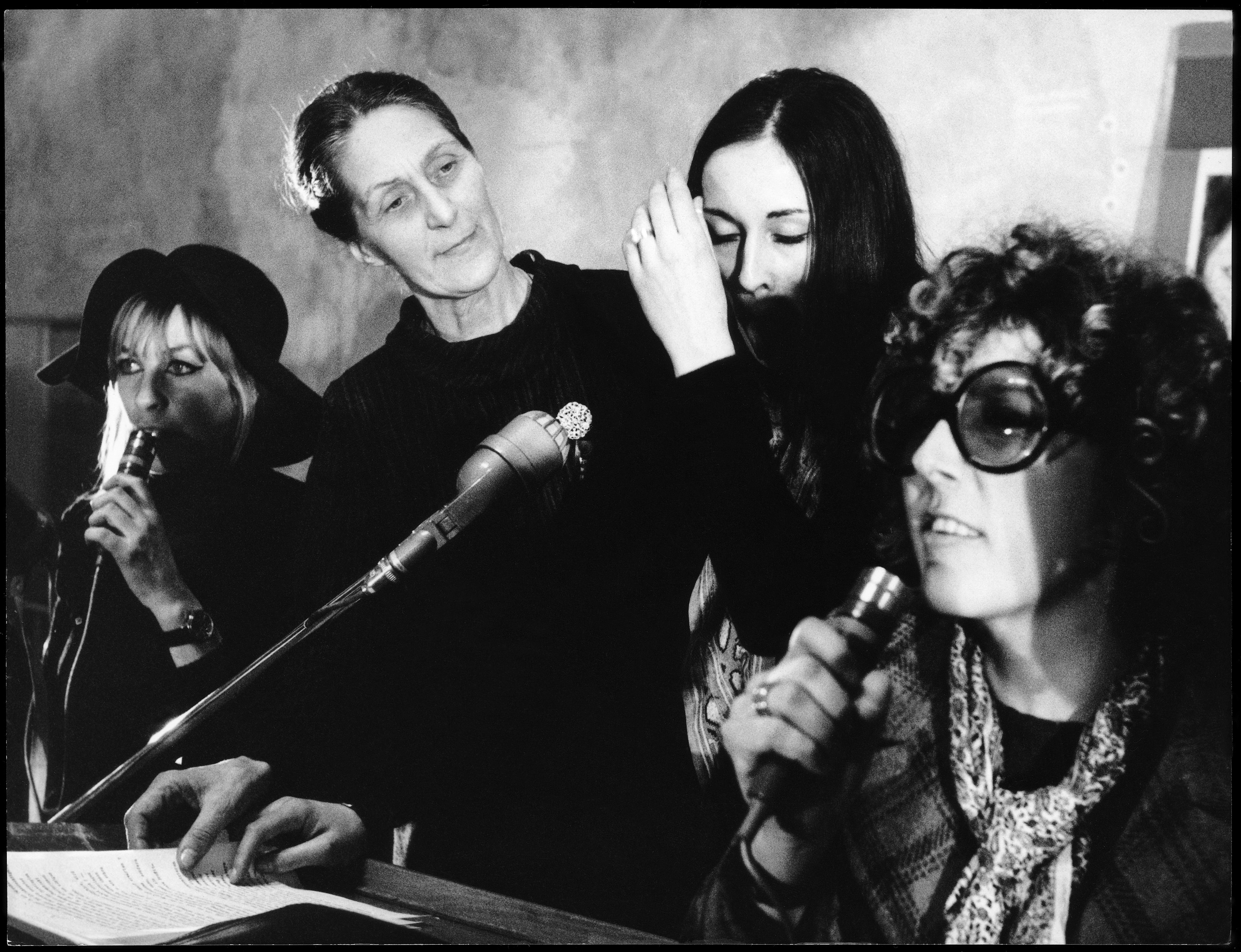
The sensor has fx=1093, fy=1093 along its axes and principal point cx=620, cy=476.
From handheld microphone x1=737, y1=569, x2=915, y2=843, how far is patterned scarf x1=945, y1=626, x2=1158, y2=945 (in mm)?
133

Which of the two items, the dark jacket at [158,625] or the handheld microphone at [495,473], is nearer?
the handheld microphone at [495,473]

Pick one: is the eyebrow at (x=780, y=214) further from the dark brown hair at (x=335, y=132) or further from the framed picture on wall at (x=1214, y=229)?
the framed picture on wall at (x=1214, y=229)

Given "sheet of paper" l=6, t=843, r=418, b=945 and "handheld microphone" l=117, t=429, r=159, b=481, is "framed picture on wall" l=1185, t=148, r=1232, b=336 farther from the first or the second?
"handheld microphone" l=117, t=429, r=159, b=481

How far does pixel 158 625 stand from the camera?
1700 mm

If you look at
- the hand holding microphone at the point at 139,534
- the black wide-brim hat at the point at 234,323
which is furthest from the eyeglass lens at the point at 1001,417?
the hand holding microphone at the point at 139,534

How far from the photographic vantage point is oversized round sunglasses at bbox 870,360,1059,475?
1352mm

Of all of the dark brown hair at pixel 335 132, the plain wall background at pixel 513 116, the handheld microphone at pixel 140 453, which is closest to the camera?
the plain wall background at pixel 513 116

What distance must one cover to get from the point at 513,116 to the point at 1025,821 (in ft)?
3.90

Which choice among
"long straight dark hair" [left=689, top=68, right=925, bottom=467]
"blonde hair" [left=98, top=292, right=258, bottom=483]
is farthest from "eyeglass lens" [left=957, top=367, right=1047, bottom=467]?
"blonde hair" [left=98, top=292, right=258, bottom=483]

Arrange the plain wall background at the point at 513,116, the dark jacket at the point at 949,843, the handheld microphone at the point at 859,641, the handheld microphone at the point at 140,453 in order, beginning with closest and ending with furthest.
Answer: the dark jacket at the point at 949,843 → the handheld microphone at the point at 859,641 → the plain wall background at the point at 513,116 → the handheld microphone at the point at 140,453

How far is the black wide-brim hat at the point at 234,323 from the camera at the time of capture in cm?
169

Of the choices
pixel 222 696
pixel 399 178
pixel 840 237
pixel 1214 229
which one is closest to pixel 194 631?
pixel 222 696

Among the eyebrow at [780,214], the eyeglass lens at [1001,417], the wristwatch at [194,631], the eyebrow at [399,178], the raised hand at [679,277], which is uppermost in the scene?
the eyebrow at [399,178]

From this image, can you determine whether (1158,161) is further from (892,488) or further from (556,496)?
(556,496)
